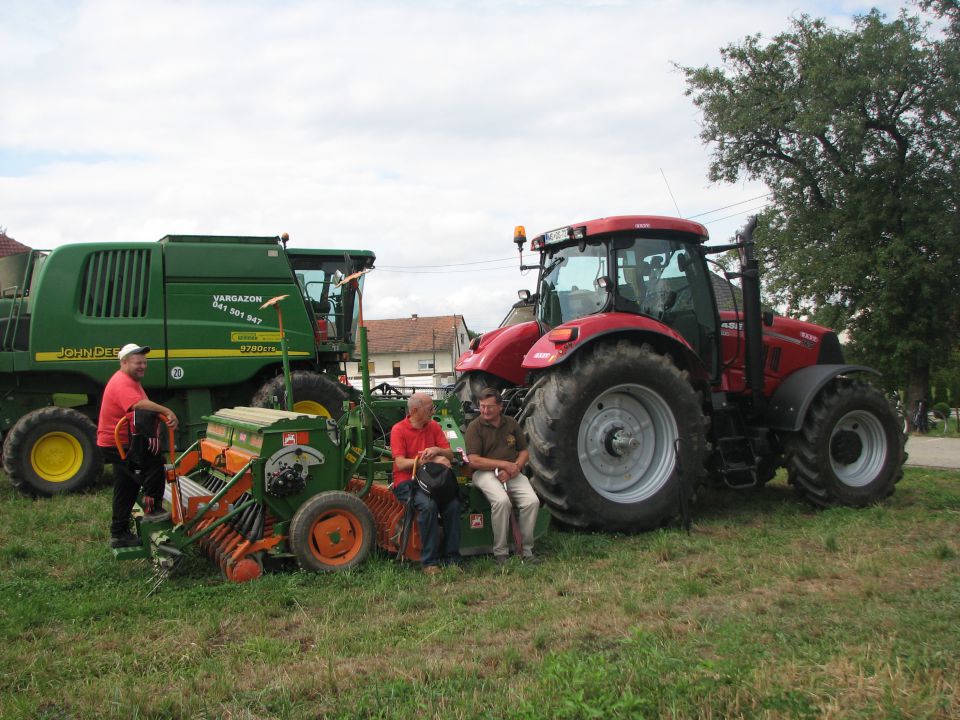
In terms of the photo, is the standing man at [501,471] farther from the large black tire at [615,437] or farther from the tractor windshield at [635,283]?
the tractor windshield at [635,283]

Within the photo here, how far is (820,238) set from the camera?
820 inches

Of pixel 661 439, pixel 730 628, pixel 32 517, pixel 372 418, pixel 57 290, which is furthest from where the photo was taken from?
pixel 57 290

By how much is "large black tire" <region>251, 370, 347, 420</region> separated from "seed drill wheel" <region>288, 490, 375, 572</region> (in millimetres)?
4433

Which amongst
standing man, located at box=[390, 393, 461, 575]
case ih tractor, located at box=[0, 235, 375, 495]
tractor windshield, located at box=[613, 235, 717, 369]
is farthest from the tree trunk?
standing man, located at box=[390, 393, 461, 575]

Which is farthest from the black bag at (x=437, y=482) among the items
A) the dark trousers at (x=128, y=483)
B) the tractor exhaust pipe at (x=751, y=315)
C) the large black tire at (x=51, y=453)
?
the large black tire at (x=51, y=453)

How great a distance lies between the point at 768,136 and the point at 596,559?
699 inches

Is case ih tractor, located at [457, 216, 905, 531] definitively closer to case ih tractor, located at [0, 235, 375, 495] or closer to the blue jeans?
the blue jeans

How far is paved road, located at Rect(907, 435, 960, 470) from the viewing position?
10984 mm

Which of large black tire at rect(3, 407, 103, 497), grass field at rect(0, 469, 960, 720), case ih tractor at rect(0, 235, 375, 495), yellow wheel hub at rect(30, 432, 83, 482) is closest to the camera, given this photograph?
grass field at rect(0, 469, 960, 720)

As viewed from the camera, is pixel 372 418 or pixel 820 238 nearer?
pixel 372 418

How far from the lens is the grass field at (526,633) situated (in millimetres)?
3229

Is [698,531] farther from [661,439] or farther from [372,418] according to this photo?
[372,418]

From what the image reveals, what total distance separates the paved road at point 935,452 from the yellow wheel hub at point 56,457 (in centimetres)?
1001

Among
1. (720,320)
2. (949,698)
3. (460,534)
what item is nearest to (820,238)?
(720,320)
